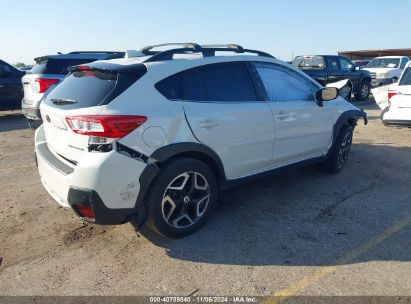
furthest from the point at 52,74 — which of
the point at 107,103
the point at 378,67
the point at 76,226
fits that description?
the point at 378,67

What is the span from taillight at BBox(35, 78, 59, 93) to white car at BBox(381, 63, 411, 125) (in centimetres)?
743

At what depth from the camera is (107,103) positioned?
9.65ft

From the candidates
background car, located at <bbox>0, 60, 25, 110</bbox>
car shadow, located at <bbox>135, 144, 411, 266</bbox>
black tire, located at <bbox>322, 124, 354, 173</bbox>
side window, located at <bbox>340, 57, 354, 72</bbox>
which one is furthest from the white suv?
side window, located at <bbox>340, 57, 354, 72</bbox>

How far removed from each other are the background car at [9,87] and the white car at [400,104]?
32.2 feet

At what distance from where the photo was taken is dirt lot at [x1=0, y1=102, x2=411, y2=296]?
281 centimetres

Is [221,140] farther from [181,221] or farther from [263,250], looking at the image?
[263,250]

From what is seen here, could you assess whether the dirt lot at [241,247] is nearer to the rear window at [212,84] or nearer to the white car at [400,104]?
the rear window at [212,84]

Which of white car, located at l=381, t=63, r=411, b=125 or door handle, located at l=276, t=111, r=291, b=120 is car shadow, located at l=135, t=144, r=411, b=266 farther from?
white car, located at l=381, t=63, r=411, b=125

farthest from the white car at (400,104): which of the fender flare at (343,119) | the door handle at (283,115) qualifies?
the door handle at (283,115)

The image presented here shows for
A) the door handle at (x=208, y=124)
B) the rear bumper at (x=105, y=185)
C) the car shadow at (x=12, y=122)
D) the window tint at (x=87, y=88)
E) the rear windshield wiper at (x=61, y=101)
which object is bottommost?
the car shadow at (x=12, y=122)

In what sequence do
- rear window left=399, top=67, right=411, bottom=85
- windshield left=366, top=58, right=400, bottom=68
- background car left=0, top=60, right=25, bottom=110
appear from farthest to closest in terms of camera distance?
1. windshield left=366, top=58, right=400, bottom=68
2. background car left=0, top=60, right=25, bottom=110
3. rear window left=399, top=67, right=411, bottom=85

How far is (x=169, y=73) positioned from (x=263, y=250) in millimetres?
1810

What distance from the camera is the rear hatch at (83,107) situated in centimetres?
288

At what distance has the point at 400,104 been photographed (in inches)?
299
